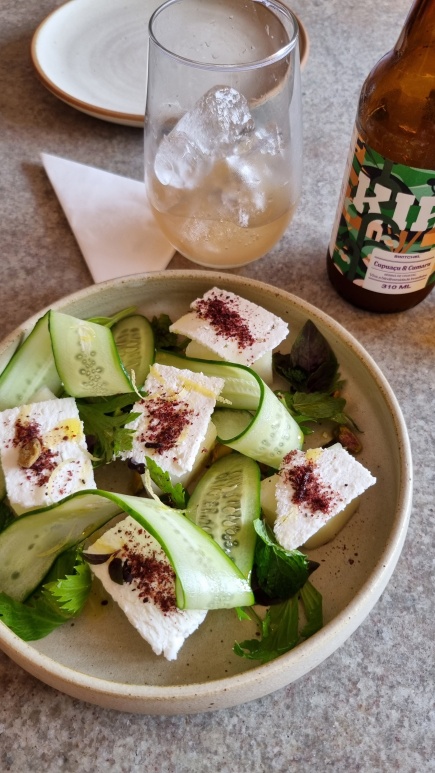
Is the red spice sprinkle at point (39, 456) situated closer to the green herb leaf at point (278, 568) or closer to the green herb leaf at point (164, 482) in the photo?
A: the green herb leaf at point (164, 482)

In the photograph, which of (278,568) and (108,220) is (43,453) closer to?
(278,568)

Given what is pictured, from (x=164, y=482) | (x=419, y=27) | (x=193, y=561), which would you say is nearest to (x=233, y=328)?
(x=164, y=482)

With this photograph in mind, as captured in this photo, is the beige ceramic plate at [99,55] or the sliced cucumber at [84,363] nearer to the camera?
the sliced cucumber at [84,363]

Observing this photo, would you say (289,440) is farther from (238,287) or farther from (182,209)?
(182,209)

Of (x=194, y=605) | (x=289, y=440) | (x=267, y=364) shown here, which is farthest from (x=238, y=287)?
(x=194, y=605)

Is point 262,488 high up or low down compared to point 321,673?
up

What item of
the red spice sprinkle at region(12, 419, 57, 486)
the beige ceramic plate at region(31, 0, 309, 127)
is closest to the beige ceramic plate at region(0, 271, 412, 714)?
the red spice sprinkle at region(12, 419, 57, 486)

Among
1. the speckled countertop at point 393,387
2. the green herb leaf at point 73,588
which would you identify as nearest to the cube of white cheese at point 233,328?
the speckled countertop at point 393,387
